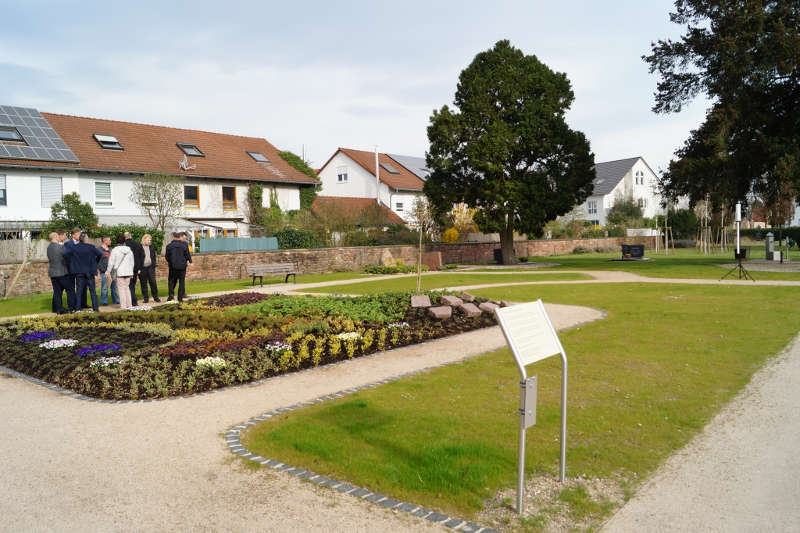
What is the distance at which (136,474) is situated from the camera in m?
4.73

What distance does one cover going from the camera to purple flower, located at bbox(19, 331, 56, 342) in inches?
391

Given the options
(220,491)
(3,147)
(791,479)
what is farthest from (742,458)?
(3,147)

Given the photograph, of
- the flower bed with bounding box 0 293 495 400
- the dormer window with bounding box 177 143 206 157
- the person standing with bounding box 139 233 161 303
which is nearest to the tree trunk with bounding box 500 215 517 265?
the dormer window with bounding box 177 143 206 157

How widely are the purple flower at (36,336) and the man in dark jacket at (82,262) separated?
449 cm

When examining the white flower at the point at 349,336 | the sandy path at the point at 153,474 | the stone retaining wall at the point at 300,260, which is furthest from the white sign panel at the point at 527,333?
the stone retaining wall at the point at 300,260

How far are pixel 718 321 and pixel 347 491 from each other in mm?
9693

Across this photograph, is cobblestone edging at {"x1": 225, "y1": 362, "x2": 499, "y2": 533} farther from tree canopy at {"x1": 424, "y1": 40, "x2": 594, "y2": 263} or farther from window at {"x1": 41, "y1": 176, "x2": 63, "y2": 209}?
window at {"x1": 41, "y1": 176, "x2": 63, "y2": 209}

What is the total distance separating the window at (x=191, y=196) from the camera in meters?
36.8

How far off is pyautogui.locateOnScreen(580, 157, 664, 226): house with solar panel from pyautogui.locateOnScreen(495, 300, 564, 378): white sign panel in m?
66.5

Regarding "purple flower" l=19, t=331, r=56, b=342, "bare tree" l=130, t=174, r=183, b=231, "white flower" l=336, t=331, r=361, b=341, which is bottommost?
"white flower" l=336, t=331, r=361, b=341

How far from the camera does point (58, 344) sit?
364 inches

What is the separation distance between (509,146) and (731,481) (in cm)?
2870

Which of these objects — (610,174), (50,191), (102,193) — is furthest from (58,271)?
(610,174)

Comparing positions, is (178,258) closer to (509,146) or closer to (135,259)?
(135,259)
